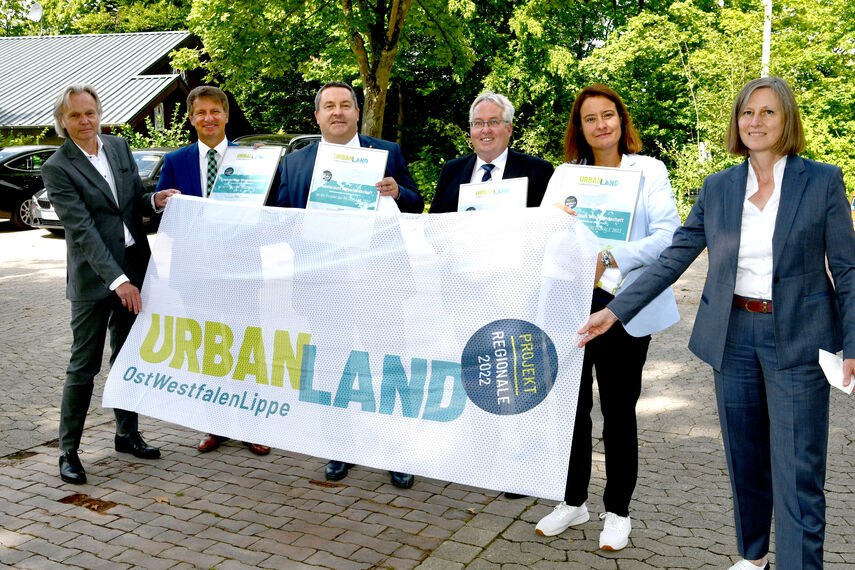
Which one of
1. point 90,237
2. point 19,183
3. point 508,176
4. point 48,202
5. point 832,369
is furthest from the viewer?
point 19,183

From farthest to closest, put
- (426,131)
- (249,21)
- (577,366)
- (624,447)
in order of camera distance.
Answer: (426,131) < (249,21) < (624,447) < (577,366)

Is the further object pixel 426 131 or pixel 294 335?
pixel 426 131

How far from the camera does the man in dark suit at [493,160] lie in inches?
177

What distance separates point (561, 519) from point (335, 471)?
155 cm

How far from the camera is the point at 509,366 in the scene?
384cm

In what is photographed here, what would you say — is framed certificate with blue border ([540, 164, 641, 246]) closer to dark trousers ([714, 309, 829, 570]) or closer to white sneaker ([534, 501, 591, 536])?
dark trousers ([714, 309, 829, 570])

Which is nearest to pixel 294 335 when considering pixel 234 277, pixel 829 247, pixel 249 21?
pixel 234 277

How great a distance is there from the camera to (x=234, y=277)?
473cm

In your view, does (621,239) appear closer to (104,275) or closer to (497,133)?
(497,133)

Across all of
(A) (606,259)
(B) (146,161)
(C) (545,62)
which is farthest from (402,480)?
(C) (545,62)

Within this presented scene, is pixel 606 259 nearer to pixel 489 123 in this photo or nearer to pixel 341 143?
pixel 489 123

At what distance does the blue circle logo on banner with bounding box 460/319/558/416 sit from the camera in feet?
12.4

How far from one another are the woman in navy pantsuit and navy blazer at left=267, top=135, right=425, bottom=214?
6.57ft

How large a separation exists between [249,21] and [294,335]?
21.7m
